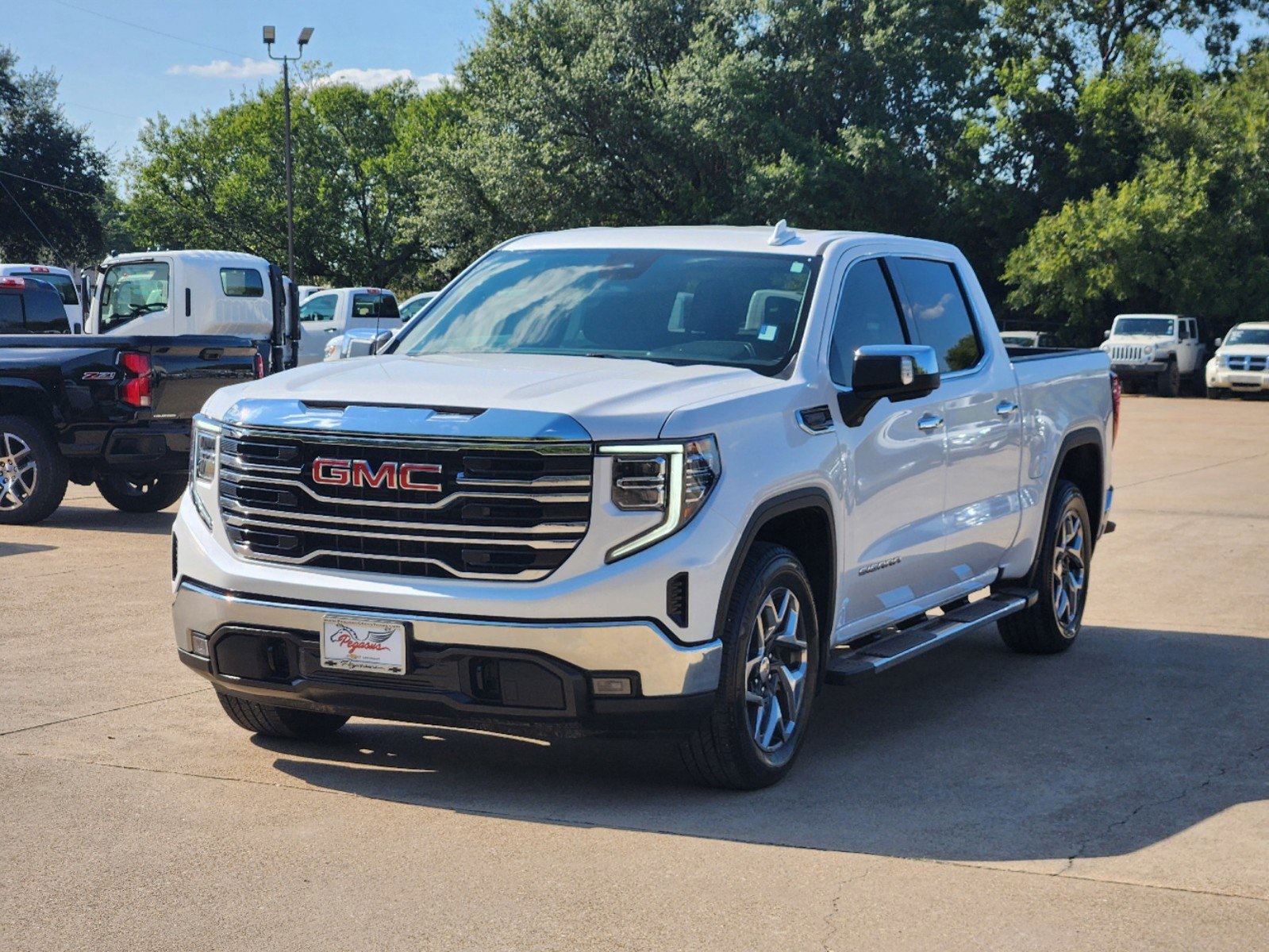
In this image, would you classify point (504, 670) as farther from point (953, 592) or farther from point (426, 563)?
point (953, 592)

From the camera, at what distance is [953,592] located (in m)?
7.17

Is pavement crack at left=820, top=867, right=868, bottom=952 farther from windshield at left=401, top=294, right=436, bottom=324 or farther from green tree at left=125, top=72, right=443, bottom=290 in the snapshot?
green tree at left=125, top=72, right=443, bottom=290

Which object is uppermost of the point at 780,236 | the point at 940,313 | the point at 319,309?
the point at 780,236

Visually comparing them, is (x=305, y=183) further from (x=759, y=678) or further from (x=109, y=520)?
(x=759, y=678)

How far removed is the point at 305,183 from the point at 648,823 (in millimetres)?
71119

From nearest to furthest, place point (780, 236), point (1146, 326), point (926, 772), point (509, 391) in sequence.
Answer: point (509, 391) < point (926, 772) < point (780, 236) < point (1146, 326)

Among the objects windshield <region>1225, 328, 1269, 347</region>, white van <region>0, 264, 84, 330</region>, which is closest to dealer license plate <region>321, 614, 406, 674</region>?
white van <region>0, 264, 84, 330</region>

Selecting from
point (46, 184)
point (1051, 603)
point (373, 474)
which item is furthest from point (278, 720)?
point (46, 184)

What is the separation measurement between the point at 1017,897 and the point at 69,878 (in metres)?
2.56

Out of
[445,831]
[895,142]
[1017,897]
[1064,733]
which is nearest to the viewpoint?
[1017,897]

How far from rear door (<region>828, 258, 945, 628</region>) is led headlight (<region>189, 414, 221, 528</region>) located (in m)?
2.19

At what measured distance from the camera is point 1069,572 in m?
8.55

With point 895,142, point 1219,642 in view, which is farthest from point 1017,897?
point 895,142

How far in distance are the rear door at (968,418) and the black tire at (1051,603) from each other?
0.51 m
